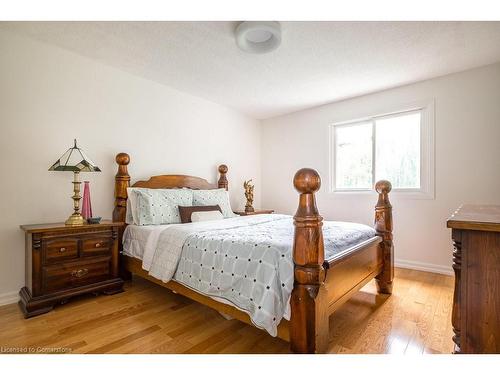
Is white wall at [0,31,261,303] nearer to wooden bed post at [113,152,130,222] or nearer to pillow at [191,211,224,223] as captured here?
wooden bed post at [113,152,130,222]

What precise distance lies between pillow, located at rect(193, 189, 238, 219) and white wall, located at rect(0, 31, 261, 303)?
A: 51 centimetres

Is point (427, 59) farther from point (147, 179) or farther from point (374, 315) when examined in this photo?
point (147, 179)

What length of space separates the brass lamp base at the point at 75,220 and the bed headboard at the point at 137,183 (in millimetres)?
492

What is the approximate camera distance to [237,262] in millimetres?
1571

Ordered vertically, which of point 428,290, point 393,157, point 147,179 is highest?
point 393,157

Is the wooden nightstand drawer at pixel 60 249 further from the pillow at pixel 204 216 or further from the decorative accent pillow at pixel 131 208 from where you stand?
the pillow at pixel 204 216

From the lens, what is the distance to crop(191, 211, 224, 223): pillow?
2709mm

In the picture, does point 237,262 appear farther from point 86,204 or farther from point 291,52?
point 291,52

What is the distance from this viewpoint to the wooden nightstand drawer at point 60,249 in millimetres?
2027

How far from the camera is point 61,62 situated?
246cm

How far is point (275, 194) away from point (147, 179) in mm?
2256

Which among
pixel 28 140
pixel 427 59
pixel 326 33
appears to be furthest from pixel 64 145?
pixel 427 59

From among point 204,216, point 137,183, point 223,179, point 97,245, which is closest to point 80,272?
point 97,245

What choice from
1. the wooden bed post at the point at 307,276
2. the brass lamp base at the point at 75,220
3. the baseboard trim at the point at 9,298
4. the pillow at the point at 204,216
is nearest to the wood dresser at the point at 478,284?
the wooden bed post at the point at 307,276
